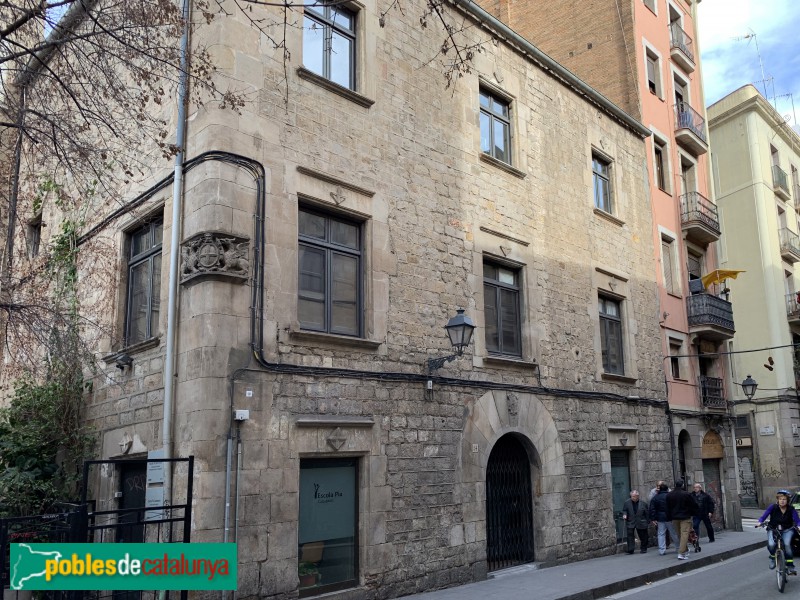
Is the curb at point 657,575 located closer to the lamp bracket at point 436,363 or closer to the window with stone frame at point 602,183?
the lamp bracket at point 436,363

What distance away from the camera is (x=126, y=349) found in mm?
10070

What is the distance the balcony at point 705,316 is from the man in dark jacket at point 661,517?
622 centimetres

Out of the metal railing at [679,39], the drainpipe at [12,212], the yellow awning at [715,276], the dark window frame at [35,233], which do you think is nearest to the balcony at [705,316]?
the yellow awning at [715,276]

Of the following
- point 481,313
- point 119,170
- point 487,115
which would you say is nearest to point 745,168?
point 487,115

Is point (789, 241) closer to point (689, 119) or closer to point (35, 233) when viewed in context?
point (689, 119)

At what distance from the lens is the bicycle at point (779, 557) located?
10.8 meters

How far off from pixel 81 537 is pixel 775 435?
27.7 m

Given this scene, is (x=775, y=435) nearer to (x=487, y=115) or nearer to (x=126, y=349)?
(x=487, y=115)

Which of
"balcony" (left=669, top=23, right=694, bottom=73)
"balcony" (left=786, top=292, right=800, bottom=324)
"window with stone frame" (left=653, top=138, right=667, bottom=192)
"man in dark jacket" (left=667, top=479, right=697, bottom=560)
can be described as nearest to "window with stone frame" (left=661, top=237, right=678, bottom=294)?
"window with stone frame" (left=653, top=138, right=667, bottom=192)

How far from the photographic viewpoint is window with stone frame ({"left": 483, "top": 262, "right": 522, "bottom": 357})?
513 inches

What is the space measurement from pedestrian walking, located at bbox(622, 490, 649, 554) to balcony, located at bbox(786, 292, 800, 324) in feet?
60.7

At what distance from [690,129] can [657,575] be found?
46.0 feet

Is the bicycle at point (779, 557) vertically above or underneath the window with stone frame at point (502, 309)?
underneath

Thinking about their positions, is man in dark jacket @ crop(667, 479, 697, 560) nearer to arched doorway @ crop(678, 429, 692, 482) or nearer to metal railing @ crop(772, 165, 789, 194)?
arched doorway @ crop(678, 429, 692, 482)
